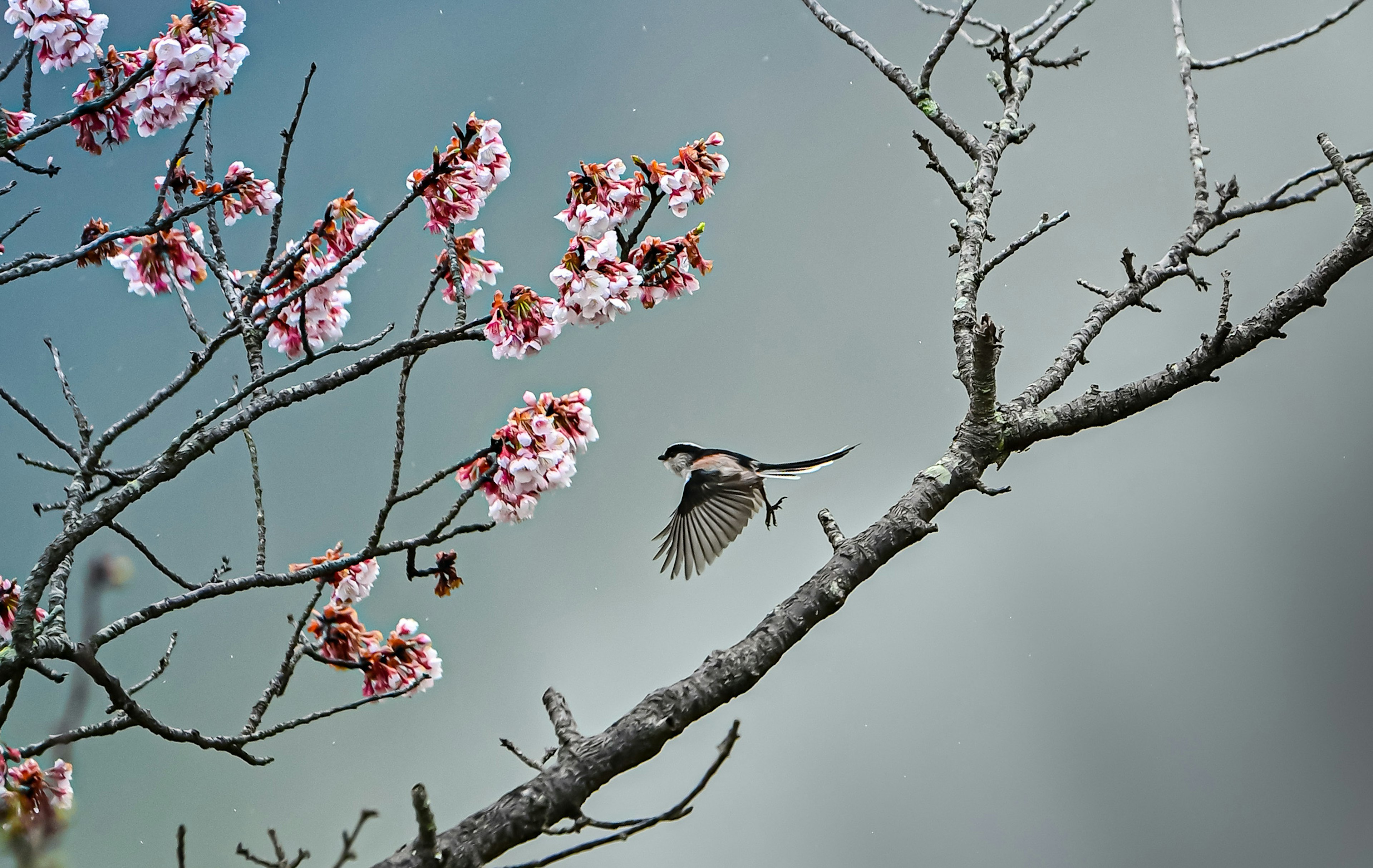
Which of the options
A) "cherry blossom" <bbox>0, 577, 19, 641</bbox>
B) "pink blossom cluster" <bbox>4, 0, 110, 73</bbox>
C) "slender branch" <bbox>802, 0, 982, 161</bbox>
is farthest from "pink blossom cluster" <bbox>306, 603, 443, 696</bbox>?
"slender branch" <bbox>802, 0, 982, 161</bbox>

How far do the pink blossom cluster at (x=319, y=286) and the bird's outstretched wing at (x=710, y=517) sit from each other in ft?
2.85

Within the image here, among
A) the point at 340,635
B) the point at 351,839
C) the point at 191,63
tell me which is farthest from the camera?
the point at 340,635

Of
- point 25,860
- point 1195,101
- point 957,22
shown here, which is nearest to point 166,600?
point 25,860

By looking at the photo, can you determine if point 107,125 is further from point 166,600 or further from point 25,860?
point 25,860

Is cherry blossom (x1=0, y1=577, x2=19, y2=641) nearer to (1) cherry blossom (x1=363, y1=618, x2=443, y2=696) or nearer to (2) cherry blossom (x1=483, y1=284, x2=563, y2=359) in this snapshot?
(1) cherry blossom (x1=363, y1=618, x2=443, y2=696)

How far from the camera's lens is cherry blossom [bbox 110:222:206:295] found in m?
1.94

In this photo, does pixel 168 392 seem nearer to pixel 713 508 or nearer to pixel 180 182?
pixel 180 182

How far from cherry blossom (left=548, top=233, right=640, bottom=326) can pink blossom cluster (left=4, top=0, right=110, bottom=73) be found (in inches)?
37.8

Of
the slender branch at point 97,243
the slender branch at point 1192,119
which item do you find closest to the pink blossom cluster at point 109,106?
the slender branch at point 97,243

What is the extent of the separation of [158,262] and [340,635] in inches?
34.7

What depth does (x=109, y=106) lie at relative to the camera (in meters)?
1.76

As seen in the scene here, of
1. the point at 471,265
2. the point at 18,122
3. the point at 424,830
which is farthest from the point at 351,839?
the point at 18,122

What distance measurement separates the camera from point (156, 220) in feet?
5.31

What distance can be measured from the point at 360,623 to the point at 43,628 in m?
0.52
